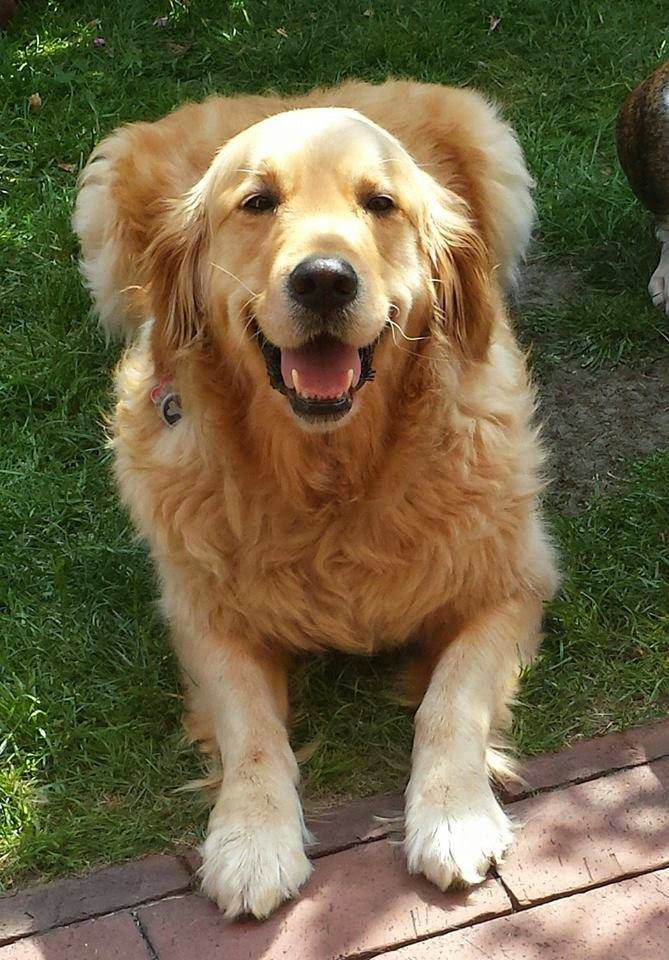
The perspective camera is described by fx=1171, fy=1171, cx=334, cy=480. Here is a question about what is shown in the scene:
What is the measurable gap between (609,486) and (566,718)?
0.97 meters

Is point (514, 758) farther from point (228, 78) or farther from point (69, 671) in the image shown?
point (228, 78)

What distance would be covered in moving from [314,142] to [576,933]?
1795 millimetres

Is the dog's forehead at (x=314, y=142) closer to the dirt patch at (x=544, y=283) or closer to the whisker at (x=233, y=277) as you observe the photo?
the whisker at (x=233, y=277)

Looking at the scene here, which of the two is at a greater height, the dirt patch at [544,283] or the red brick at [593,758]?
the red brick at [593,758]

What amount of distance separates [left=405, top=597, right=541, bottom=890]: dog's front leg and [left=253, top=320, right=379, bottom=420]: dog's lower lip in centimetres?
72

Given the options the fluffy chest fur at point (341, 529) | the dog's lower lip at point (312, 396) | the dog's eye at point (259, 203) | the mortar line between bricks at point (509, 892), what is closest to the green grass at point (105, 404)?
the fluffy chest fur at point (341, 529)

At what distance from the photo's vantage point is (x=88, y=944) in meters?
2.41

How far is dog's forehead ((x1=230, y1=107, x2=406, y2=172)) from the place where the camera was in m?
2.66

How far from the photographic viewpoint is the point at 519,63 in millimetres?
5863

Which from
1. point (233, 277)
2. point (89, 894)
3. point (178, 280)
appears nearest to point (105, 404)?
point (178, 280)

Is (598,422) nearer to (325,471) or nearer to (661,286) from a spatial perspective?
(661,286)

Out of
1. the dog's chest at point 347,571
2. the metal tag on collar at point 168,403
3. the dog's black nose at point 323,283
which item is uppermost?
the dog's black nose at point 323,283

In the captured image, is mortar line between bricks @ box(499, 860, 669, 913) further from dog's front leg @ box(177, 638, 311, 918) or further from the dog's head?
the dog's head

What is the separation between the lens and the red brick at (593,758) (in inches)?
107
